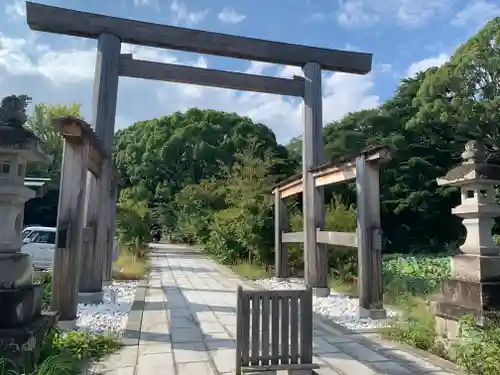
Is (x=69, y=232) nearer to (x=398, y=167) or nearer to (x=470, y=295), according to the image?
(x=470, y=295)

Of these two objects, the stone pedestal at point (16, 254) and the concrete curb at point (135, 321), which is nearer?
the stone pedestal at point (16, 254)

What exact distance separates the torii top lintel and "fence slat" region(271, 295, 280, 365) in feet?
15.9

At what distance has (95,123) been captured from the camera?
582cm

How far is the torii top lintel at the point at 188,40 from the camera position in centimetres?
589

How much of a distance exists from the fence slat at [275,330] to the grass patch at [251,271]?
6358 mm

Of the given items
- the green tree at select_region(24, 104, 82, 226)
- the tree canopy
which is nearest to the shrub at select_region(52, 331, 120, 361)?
the tree canopy

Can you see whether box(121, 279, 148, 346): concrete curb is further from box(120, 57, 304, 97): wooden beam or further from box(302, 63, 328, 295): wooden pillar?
box(120, 57, 304, 97): wooden beam

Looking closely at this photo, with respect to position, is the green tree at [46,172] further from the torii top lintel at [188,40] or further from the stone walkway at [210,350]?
the stone walkway at [210,350]

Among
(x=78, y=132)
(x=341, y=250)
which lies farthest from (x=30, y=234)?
(x=341, y=250)

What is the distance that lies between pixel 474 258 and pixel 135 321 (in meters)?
3.74

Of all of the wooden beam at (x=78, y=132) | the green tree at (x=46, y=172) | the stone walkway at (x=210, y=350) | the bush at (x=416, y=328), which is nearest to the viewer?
the stone walkway at (x=210, y=350)

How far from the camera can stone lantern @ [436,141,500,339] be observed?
3.56 meters

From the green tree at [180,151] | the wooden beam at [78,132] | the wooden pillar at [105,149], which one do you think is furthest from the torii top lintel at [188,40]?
the green tree at [180,151]

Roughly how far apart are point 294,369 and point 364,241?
8.99 ft
